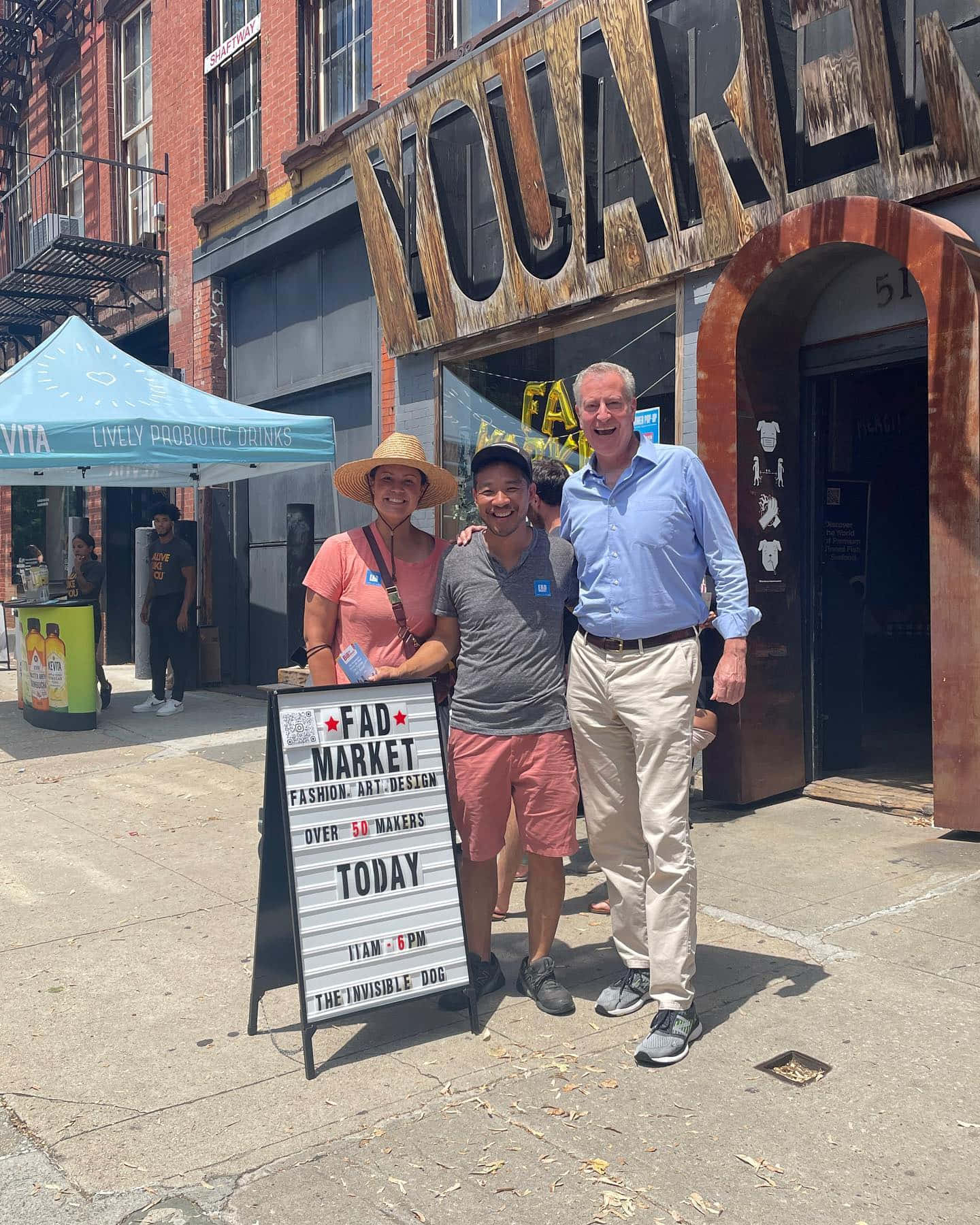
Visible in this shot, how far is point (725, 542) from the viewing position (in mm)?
3760

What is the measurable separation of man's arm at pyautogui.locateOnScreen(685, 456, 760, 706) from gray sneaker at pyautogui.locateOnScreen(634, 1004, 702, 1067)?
1006mm

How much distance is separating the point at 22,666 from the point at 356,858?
27.1 feet

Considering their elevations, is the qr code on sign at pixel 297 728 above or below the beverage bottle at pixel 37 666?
above

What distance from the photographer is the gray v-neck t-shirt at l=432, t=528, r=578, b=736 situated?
3867 mm

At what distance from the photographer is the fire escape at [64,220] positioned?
14.7 meters

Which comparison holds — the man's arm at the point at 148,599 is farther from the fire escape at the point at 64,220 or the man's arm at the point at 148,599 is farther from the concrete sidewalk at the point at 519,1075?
the concrete sidewalk at the point at 519,1075

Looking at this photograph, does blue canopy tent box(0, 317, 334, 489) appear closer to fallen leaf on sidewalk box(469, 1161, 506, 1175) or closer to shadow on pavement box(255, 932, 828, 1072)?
shadow on pavement box(255, 932, 828, 1072)

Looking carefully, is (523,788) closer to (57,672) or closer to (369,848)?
(369,848)

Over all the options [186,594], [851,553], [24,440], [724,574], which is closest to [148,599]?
[186,594]

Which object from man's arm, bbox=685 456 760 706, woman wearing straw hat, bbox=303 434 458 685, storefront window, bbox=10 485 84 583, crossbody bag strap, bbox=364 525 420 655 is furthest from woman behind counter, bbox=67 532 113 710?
man's arm, bbox=685 456 760 706

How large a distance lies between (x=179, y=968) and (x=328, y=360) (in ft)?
27.3

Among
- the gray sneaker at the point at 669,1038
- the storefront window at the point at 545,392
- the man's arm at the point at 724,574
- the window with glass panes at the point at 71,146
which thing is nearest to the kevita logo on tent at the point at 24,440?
the storefront window at the point at 545,392

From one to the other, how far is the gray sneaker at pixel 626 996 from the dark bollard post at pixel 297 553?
6780 millimetres

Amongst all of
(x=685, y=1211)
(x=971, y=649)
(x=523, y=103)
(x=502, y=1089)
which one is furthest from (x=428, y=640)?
(x=523, y=103)
